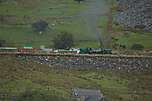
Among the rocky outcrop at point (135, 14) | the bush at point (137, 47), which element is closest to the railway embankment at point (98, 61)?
the bush at point (137, 47)

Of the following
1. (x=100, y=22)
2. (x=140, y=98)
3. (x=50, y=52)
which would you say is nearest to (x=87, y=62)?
(x=50, y=52)

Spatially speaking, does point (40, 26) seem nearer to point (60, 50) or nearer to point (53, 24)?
point (53, 24)

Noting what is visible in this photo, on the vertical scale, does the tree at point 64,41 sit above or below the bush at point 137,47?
above

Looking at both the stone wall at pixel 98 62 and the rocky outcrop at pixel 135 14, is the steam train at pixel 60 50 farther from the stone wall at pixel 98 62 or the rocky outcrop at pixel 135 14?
the rocky outcrop at pixel 135 14

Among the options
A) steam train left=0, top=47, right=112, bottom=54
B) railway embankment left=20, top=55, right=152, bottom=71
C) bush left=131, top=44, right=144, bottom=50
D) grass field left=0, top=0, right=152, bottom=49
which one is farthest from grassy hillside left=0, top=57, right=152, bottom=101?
grass field left=0, top=0, right=152, bottom=49

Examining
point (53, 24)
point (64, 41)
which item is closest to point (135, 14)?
point (53, 24)
